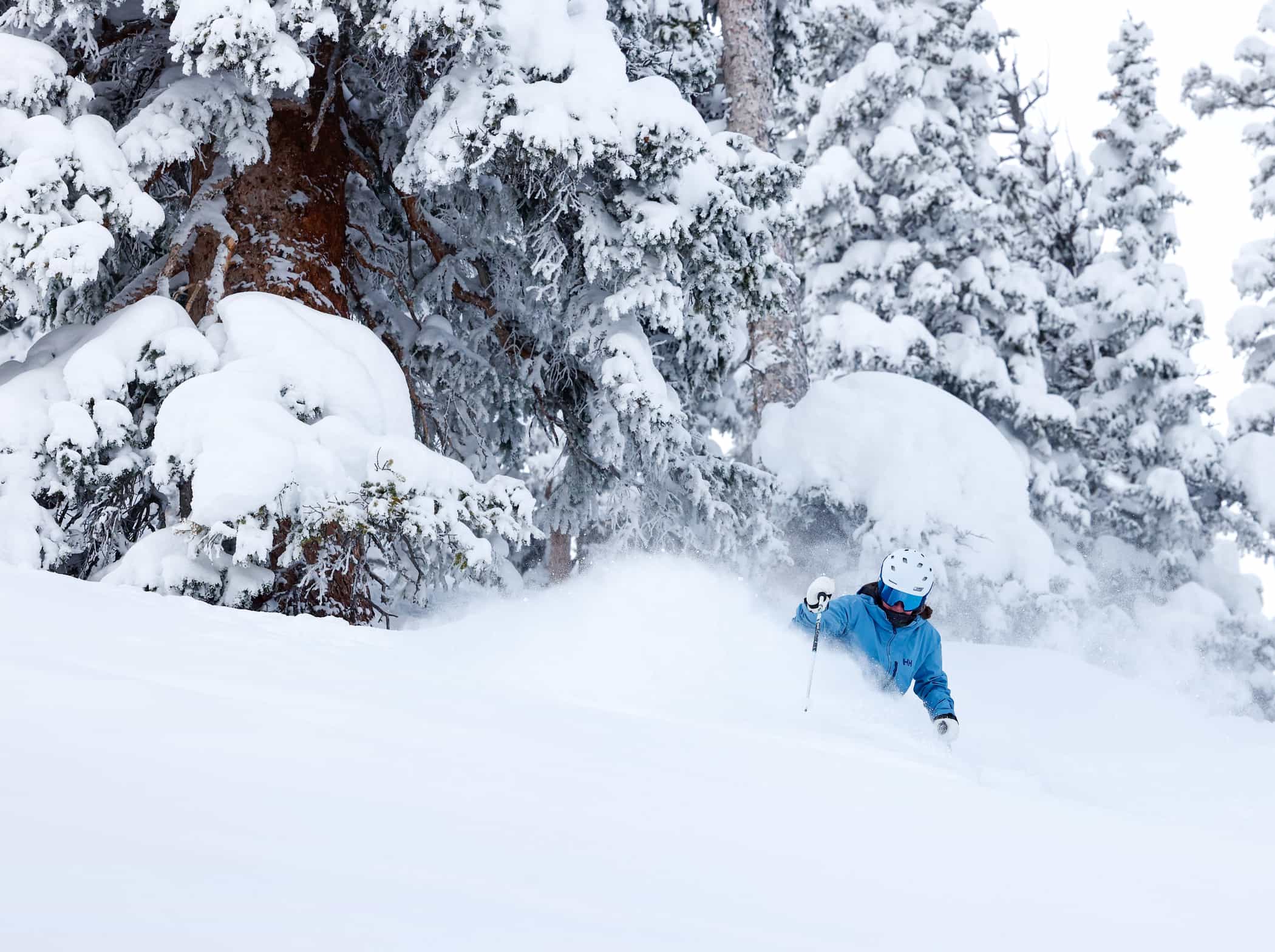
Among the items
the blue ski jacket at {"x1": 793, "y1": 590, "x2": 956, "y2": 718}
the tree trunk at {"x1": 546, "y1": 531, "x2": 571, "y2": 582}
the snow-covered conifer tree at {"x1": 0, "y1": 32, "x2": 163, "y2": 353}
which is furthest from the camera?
→ the tree trunk at {"x1": 546, "y1": 531, "x2": 571, "y2": 582}

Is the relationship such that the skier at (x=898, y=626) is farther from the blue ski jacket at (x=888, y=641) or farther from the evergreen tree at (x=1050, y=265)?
the evergreen tree at (x=1050, y=265)

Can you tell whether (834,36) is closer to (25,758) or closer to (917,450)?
(917,450)

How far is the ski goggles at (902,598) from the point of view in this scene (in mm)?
6074

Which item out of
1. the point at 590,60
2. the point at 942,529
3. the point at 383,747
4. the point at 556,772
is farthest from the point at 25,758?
the point at 942,529

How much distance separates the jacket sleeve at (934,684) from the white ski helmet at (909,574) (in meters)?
0.28

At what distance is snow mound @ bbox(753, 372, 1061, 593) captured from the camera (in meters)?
11.2

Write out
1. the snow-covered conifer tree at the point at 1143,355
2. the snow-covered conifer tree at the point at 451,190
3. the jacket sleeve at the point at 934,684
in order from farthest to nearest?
1. the snow-covered conifer tree at the point at 1143,355
2. the snow-covered conifer tree at the point at 451,190
3. the jacket sleeve at the point at 934,684

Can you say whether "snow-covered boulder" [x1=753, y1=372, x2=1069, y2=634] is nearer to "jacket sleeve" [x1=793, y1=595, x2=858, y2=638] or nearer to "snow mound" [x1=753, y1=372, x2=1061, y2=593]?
"snow mound" [x1=753, y1=372, x2=1061, y2=593]

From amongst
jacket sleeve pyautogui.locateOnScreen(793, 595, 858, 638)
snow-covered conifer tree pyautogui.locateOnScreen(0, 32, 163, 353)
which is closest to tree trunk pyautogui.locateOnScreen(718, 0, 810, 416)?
jacket sleeve pyautogui.locateOnScreen(793, 595, 858, 638)

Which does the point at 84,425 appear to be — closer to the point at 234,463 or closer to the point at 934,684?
the point at 234,463

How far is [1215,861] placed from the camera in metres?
3.24

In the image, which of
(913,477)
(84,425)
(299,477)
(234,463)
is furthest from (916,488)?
(84,425)

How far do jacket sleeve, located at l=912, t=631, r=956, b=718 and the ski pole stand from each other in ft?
2.02

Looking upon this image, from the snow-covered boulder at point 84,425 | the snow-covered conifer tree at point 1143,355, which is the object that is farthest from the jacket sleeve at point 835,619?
the snow-covered conifer tree at point 1143,355
